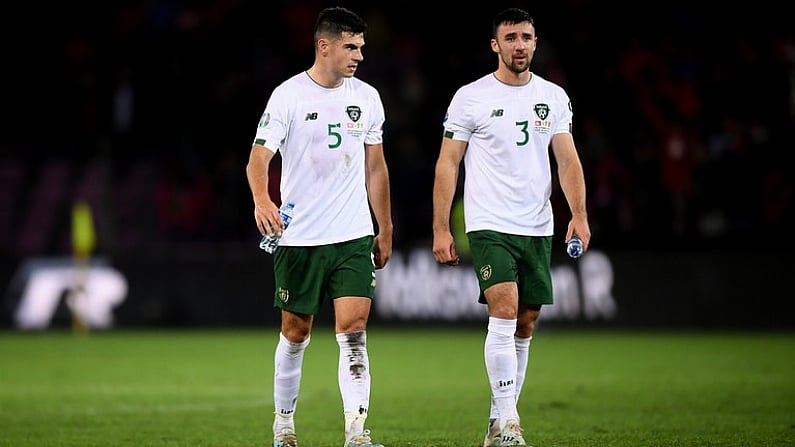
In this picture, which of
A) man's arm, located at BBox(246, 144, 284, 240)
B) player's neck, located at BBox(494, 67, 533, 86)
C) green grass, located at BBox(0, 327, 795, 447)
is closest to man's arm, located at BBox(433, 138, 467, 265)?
player's neck, located at BBox(494, 67, 533, 86)

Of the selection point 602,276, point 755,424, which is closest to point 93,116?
point 602,276

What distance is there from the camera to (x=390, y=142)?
71.1 ft

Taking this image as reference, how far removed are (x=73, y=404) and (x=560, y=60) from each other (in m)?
12.8

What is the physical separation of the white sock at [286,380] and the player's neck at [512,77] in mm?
2028

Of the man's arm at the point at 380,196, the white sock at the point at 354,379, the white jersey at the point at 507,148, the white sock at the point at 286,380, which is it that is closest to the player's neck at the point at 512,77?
the white jersey at the point at 507,148

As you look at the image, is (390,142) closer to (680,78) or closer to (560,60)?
(560,60)

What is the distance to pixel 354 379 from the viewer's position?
7.55m

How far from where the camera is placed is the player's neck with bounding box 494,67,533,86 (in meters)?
8.09

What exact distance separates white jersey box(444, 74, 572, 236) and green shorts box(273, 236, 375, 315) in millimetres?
797

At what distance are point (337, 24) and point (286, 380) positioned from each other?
2148mm

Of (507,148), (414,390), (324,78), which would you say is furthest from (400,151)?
(324,78)

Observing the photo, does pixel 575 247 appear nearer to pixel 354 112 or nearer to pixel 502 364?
pixel 502 364

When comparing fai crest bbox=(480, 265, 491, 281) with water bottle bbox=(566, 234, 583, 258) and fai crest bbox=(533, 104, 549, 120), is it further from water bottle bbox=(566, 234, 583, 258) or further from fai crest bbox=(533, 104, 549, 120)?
fai crest bbox=(533, 104, 549, 120)

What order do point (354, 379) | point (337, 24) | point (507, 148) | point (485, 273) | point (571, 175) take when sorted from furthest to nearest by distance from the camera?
point (571, 175), point (507, 148), point (485, 273), point (337, 24), point (354, 379)
